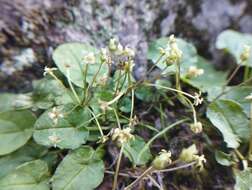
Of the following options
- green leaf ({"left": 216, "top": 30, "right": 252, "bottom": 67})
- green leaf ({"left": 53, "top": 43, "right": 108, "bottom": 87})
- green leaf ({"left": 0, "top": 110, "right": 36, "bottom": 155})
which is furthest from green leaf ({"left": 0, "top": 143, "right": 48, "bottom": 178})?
green leaf ({"left": 216, "top": 30, "right": 252, "bottom": 67})

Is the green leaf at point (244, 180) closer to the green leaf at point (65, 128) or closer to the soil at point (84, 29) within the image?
the soil at point (84, 29)

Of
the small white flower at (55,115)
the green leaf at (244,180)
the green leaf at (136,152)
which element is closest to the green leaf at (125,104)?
the green leaf at (136,152)

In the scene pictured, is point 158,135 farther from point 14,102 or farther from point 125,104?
point 14,102

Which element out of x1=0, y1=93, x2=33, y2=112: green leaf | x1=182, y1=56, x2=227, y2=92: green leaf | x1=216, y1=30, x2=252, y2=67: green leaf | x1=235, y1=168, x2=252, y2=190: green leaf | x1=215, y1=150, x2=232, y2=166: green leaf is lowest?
x1=235, y1=168, x2=252, y2=190: green leaf

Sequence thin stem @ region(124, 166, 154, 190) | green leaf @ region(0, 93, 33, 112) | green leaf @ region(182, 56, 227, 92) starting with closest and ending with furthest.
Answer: thin stem @ region(124, 166, 154, 190) → green leaf @ region(0, 93, 33, 112) → green leaf @ region(182, 56, 227, 92)

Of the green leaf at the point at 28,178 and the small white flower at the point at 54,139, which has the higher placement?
the small white flower at the point at 54,139

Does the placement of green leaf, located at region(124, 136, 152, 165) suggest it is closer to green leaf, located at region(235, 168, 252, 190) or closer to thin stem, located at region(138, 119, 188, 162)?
thin stem, located at region(138, 119, 188, 162)
